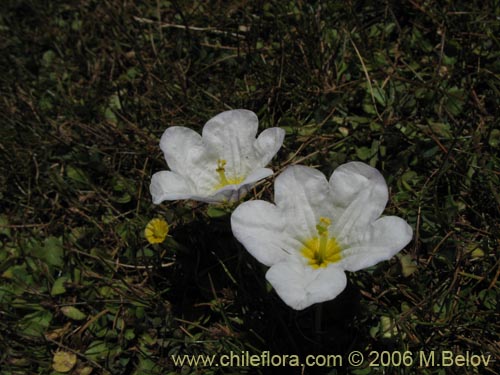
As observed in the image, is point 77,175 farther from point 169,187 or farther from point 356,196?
point 356,196

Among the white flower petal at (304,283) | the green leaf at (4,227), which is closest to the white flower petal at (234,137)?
the white flower petal at (304,283)

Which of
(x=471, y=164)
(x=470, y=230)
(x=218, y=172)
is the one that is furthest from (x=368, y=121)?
(x=218, y=172)

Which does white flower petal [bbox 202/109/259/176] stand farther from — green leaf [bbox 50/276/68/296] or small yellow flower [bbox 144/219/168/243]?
green leaf [bbox 50/276/68/296]

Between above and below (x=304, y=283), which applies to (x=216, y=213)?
below

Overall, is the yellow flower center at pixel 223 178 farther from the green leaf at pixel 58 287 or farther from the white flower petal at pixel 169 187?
the green leaf at pixel 58 287

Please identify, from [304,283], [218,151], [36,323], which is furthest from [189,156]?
[36,323]

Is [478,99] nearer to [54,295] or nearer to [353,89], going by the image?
[353,89]

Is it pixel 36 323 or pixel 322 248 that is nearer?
pixel 322 248
